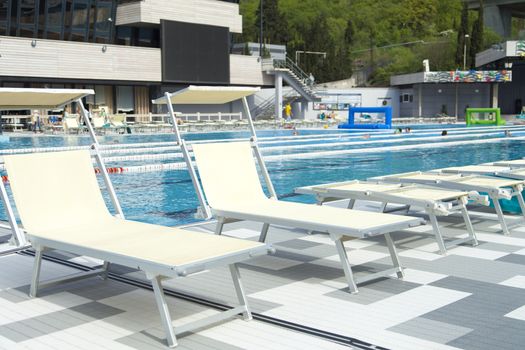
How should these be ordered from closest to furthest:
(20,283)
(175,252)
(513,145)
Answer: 1. (175,252)
2. (20,283)
3. (513,145)

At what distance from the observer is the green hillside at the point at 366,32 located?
6569cm

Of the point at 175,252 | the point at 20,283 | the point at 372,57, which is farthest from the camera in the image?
the point at 372,57

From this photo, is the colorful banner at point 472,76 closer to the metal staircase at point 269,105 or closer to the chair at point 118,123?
the metal staircase at point 269,105

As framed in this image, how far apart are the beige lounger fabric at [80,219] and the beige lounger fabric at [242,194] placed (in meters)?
0.89

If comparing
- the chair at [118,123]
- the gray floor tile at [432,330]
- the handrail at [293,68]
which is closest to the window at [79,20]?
the chair at [118,123]

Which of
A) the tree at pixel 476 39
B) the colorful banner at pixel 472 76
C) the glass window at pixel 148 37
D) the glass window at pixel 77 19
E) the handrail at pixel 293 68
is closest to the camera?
the glass window at pixel 77 19

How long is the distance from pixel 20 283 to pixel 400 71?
6253cm

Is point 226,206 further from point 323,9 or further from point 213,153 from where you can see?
point 323,9

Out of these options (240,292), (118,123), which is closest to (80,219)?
(240,292)

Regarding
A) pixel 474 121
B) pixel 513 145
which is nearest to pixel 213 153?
pixel 513 145

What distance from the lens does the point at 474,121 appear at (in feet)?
115

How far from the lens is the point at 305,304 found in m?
4.21

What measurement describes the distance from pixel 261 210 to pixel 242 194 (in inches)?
23.8

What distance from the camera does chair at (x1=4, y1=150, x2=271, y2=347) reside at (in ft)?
11.9
